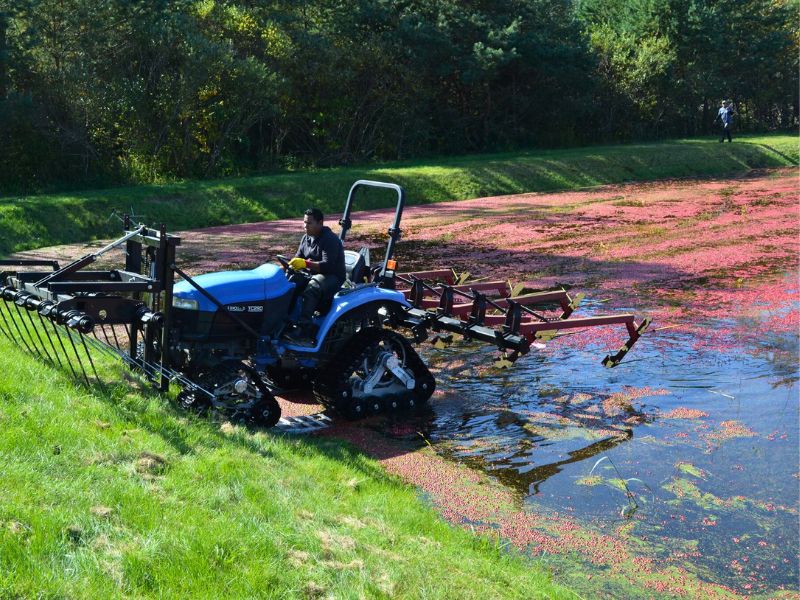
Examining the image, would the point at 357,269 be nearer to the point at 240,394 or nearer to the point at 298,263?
the point at 298,263

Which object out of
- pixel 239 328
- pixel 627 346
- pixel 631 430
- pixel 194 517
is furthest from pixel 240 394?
pixel 627 346

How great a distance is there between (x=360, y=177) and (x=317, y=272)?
18.9 metres

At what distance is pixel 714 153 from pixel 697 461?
31685mm

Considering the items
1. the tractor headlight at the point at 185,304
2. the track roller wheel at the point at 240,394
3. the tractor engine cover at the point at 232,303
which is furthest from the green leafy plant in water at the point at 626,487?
the tractor headlight at the point at 185,304

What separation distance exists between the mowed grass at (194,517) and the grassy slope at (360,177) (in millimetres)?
13559

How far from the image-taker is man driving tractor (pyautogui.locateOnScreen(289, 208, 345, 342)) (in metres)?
9.03

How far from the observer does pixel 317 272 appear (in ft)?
30.0

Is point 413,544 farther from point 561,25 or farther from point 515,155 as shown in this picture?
point 561,25

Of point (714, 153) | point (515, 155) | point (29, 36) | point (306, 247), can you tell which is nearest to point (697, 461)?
point (306, 247)

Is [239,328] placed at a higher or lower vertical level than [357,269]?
lower

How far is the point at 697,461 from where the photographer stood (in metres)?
8.48

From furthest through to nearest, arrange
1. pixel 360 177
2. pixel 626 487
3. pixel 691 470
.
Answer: pixel 360 177 → pixel 691 470 → pixel 626 487

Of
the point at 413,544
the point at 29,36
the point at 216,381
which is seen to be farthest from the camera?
the point at 29,36

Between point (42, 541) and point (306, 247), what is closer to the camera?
point (42, 541)
